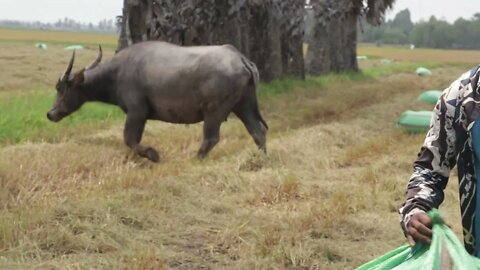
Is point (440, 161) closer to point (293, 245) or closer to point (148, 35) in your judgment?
point (293, 245)

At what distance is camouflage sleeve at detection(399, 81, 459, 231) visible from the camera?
8.60 ft

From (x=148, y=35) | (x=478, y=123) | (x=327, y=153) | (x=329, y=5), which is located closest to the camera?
(x=478, y=123)

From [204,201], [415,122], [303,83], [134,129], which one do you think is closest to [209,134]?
[134,129]

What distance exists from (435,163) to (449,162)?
0.05 metres

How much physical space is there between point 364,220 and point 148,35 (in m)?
7.36

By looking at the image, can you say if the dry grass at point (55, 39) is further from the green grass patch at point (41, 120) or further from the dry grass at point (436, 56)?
the green grass patch at point (41, 120)

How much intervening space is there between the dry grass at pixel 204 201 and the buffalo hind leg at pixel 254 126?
20 cm

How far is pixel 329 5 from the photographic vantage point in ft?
77.5

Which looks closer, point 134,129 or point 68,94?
point 134,129

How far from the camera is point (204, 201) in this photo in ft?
20.7

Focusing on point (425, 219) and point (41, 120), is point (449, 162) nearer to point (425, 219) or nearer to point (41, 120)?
point (425, 219)

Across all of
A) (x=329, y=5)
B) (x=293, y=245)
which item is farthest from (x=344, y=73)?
(x=293, y=245)

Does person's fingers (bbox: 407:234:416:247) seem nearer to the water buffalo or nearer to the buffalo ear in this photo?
the water buffalo

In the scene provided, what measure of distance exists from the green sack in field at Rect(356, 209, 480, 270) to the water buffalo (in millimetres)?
5716
